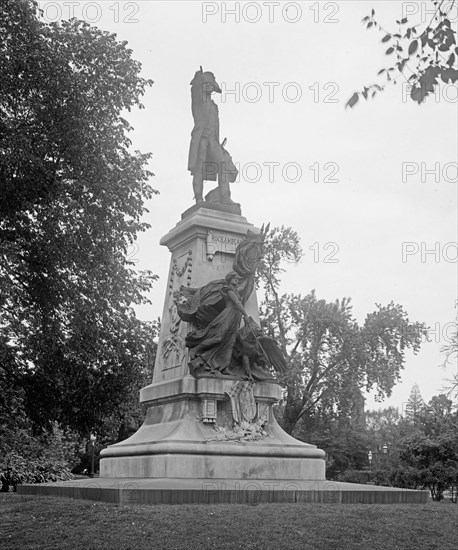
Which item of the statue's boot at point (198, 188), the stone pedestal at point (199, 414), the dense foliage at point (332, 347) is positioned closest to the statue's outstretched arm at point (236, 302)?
the stone pedestal at point (199, 414)

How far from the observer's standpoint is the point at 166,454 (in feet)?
41.7

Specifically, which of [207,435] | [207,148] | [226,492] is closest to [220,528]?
[226,492]

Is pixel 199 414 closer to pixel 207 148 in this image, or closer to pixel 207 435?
pixel 207 435

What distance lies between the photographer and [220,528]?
358 inches

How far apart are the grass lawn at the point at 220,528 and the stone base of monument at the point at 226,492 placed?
33 centimetres

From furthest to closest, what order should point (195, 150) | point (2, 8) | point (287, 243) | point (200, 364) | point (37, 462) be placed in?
point (287, 243)
point (37, 462)
point (2, 8)
point (195, 150)
point (200, 364)

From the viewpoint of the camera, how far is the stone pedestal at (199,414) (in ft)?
42.4

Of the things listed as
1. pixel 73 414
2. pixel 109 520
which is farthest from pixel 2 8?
pixel 109 520

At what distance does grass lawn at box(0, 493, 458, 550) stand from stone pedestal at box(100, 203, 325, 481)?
2.14 metres

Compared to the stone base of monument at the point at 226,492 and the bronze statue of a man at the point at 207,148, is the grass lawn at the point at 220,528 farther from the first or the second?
the bronze statue of a man at the point at 207,148

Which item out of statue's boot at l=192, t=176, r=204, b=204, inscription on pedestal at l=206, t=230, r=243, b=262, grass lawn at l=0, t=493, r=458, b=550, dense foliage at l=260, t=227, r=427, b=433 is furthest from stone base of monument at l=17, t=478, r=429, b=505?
dense foliage at l=260, t=227, r=427, b=433

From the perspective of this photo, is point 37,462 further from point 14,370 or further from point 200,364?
point 200,364

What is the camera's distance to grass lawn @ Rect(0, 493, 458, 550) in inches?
343

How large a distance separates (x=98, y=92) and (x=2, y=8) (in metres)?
3.08
